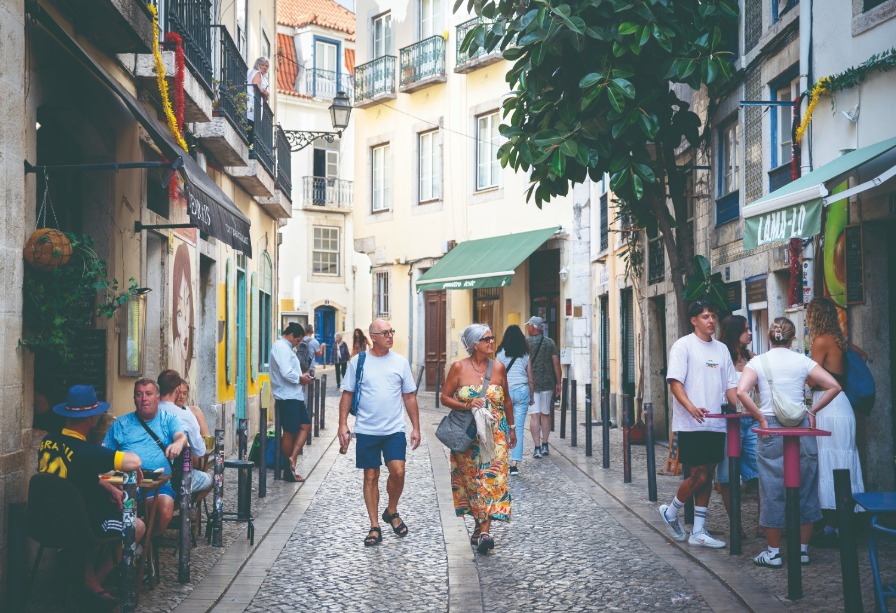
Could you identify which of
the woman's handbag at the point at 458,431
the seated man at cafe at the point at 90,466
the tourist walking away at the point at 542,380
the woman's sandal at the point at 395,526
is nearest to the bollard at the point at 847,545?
the woman's handbag at the point at 458,431

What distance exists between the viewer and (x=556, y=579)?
25.6ft

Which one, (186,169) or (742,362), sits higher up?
(186,169)

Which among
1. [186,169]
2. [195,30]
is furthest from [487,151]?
[186,169]

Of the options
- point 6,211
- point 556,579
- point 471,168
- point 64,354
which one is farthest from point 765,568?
point 471,168

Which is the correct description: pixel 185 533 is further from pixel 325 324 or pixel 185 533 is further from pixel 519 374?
pixel 325 324

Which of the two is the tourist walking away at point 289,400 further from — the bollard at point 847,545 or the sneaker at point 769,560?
the bollard at point 847,545

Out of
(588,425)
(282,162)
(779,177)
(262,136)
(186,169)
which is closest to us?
(186,169)

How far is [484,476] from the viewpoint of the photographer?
9.01 metres

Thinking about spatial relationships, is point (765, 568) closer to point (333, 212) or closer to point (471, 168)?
point (471, 168)

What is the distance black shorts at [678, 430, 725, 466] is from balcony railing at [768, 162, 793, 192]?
15.0ft

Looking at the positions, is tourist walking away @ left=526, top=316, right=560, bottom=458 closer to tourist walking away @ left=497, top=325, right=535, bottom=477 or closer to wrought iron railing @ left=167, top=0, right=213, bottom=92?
tourist walking away @ left=497, top=325, right=535, bottom=477

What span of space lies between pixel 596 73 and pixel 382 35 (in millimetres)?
21409

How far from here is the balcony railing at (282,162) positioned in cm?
2114

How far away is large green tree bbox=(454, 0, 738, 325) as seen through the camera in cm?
1212
